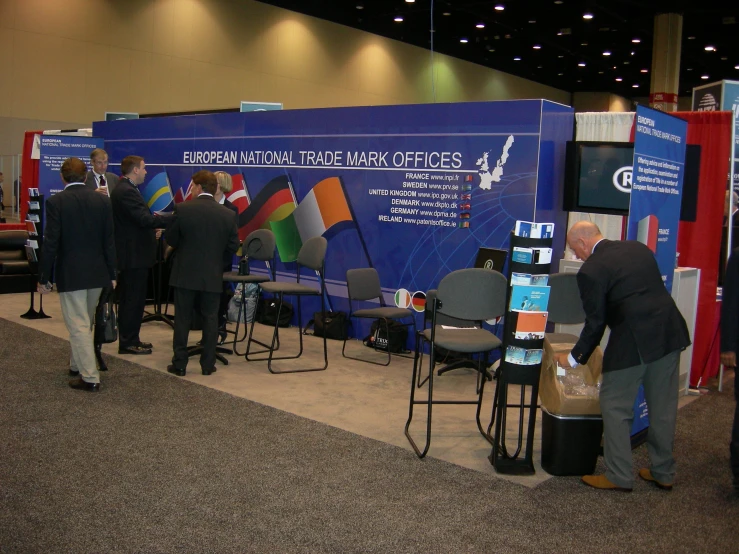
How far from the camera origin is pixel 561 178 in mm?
5859

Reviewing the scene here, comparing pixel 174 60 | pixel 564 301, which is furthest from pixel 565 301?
pixel 174 60

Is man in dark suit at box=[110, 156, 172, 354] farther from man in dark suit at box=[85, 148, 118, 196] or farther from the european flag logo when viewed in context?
Result: the european flag logo

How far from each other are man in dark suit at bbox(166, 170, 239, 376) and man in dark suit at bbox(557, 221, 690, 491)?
263 centimetres

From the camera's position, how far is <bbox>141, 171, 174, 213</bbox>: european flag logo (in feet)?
29.0

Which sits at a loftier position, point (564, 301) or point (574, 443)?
point (564, 301)

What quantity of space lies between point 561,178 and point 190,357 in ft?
10.8

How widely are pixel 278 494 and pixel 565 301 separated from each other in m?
1.91

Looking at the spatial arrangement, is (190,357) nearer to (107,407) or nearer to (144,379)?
(144,379)

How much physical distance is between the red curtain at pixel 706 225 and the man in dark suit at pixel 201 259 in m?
3.49

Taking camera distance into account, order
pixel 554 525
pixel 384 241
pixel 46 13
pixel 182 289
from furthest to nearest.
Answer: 1. pixel 46 13
2. pixel 384 241
3. pixel 182 289
4. pixel 554 525

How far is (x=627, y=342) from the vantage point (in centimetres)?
341

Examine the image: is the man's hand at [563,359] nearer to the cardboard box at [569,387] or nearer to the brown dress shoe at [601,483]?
the cardboard box at [569,387]

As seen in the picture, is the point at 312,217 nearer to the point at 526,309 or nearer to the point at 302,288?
the point at 302,288

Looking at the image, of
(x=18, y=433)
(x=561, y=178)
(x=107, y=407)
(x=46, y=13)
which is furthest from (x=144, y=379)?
(x=46, y=13)
